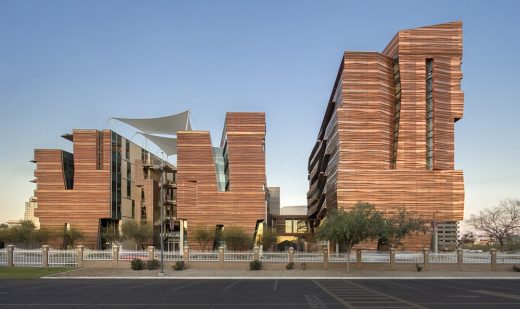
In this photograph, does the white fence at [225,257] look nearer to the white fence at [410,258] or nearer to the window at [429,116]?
the white fence at [410,258]

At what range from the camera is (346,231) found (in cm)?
4306

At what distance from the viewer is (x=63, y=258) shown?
149 ft

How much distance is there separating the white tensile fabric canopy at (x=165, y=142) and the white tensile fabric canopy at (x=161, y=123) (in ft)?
10.4

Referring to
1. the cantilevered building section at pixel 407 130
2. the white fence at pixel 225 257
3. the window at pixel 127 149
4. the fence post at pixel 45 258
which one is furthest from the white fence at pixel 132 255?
the window at pixel 127 149

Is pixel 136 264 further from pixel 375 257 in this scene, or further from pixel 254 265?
pixel 375 257

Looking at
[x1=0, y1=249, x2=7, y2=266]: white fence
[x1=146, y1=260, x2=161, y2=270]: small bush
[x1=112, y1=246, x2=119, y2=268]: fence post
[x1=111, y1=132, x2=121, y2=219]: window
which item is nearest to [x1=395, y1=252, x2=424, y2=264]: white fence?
[x1=146, y1=260, x2=161, y2=270]: small bush

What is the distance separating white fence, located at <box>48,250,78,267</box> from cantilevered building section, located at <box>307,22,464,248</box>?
39.7 meters

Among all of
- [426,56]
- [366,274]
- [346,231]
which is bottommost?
[366,274]

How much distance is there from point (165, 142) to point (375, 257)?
2263 inches
